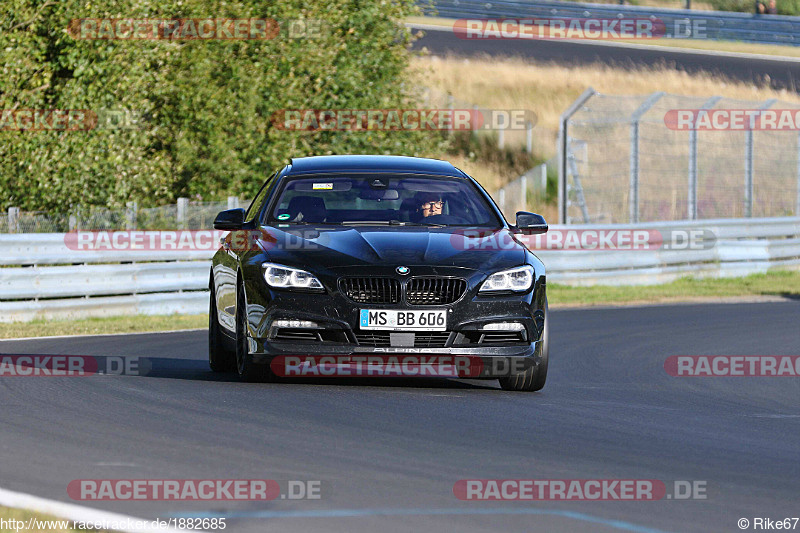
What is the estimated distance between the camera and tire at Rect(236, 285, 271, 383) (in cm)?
996

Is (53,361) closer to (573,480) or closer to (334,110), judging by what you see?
(573,480)

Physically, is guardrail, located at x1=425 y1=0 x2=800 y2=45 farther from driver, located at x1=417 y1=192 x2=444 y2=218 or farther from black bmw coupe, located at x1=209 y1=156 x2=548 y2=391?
black bmw coupe, located at x1=209 y1=156 x2=548 y2=391

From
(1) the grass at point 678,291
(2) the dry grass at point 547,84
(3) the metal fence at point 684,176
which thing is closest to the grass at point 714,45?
(2) the dry grass at point 547,84

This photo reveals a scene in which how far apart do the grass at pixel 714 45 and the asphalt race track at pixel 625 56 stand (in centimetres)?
157

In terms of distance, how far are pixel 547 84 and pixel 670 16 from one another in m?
11.3

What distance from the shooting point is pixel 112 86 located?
22391 millimetres

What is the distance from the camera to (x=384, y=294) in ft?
31.0

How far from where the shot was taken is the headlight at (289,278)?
9477mm

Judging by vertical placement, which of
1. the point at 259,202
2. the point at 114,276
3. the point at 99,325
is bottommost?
the point at 99,325

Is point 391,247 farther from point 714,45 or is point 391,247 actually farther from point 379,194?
point 714,45

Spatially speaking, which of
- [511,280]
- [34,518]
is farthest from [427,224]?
[34,518]

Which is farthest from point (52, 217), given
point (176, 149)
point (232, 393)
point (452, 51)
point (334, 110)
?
point (452, 51)

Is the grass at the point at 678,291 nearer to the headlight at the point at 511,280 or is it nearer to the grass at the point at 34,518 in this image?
the headlight at the point at 511,280

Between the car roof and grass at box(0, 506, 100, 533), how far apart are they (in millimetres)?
5707
